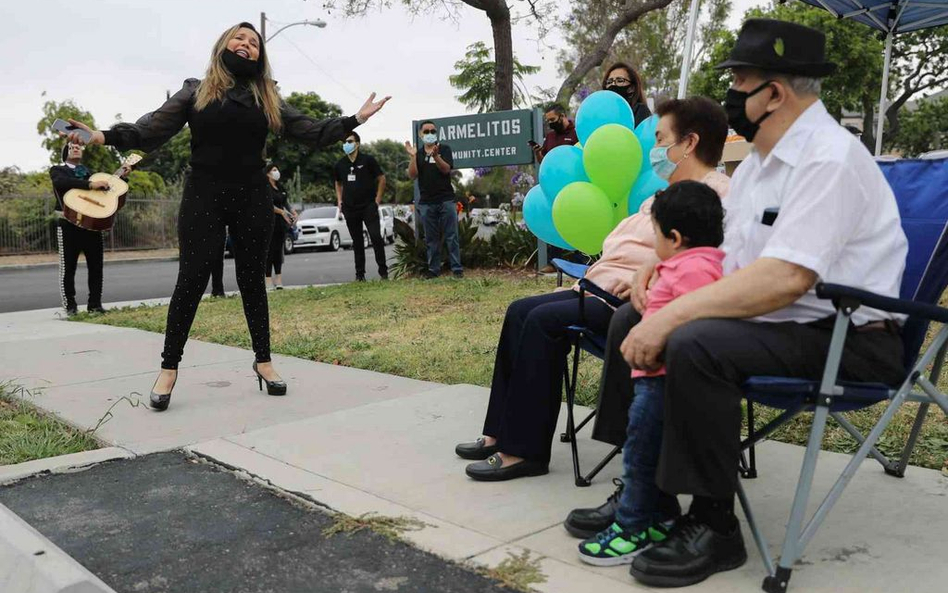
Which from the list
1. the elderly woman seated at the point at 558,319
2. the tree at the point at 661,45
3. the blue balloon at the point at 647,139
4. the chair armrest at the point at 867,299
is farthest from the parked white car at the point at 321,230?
the chair armrest at the point at 867,299

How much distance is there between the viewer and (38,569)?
208 centimetres

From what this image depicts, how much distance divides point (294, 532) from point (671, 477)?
1311 millimetres

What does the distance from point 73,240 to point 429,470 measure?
288 inches

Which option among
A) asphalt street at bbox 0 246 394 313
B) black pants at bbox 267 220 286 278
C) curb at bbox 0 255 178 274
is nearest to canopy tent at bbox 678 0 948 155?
black pants at bbox 267 220 286 278

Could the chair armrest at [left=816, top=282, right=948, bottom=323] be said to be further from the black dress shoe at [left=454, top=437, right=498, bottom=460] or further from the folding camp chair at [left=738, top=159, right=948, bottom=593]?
the black dress shoe at [left=454, top=437, right=498, bottom=460]

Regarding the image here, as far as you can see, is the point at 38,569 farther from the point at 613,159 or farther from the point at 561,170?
the point at 561,170

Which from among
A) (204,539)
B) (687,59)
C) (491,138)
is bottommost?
(204,539)

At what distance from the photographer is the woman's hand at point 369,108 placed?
475cm

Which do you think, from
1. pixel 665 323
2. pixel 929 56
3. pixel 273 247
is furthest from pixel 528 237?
pixel 929 56

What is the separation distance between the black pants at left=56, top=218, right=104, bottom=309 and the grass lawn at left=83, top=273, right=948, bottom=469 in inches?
17.0

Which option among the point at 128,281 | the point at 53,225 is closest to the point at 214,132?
the point at 128,281

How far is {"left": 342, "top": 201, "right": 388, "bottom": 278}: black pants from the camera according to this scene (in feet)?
38.5

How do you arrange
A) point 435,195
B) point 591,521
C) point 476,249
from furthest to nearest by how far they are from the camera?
point 476,249, point 435,195, point 591,521

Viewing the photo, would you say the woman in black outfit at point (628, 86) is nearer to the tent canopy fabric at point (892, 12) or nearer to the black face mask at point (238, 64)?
the black face mask at point (238, 64)
